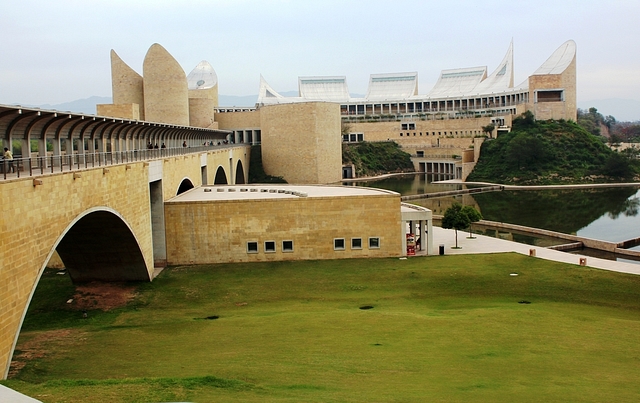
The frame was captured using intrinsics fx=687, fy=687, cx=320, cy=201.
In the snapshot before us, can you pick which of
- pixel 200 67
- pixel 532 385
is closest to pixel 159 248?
pixel 532 385

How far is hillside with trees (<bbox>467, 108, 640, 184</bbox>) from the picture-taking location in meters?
58.2

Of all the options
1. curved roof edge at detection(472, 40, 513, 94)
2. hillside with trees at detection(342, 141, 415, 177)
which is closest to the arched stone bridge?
hillside with trees at detection(342, 141, 415, 177)

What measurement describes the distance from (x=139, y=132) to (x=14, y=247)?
14893 mm

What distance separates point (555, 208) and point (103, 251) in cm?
3097

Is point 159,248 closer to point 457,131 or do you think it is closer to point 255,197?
point 255,197

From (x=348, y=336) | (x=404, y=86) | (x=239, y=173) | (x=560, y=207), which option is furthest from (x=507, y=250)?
(x=404, y=86)

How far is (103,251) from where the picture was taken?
1980 cm

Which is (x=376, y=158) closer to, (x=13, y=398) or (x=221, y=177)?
(x=221, y=177)

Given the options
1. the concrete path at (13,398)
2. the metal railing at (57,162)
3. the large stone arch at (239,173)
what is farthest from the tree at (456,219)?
the large stone arch at (239,173)

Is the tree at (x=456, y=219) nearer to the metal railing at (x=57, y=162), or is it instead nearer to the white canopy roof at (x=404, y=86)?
the metal railing at (x=57, y=162)

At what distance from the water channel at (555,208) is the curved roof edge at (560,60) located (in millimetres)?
18471

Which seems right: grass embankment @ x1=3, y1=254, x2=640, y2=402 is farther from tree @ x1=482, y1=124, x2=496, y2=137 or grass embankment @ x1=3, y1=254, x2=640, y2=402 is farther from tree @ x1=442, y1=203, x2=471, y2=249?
tree @ x1=482, y1=124, x2=496, y2=137

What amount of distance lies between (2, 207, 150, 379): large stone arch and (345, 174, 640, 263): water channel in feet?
58.0

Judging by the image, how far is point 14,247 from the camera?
11.1 m
